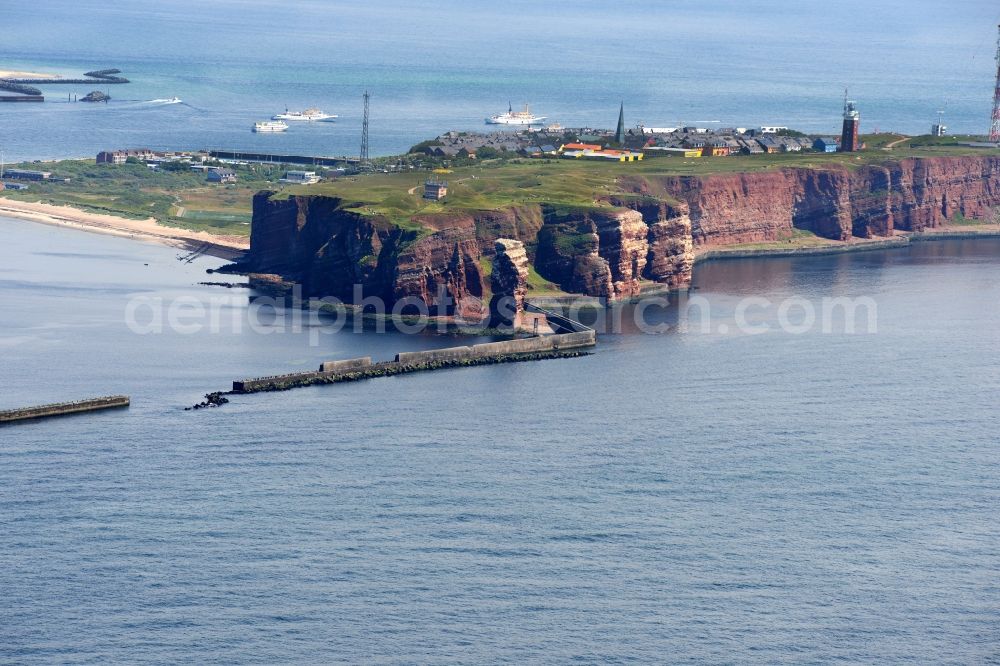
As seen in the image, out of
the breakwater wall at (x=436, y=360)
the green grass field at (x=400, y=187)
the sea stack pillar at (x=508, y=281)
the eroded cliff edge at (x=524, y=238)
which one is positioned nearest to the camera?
the breakwater wall at (x=436, y=360)

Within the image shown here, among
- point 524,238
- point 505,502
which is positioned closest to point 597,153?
point 524,238

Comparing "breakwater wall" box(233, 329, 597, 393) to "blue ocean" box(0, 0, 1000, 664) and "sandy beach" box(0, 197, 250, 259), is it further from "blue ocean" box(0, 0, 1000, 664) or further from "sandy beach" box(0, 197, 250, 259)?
"sandy beach" box(0, 197, 250, 259)

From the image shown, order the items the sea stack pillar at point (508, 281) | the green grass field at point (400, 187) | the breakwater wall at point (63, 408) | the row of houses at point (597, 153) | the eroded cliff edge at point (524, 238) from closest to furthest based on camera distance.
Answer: the breakwater wall at point (63, 408) → the sea stack pillar at point (508, 281) → the eroded cliff edge at point (524, 238) → the green grass field at point (400, 187) → the row of houses at point (597, 153)

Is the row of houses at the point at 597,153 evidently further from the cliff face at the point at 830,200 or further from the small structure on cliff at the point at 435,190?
the small structure on cliff at the point at 435,190

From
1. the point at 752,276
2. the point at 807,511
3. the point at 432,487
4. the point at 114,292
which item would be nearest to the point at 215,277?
the point at 114,292

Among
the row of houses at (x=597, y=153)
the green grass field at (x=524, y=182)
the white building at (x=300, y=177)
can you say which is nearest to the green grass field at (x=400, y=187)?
the green grass field at (x=524, y=182)

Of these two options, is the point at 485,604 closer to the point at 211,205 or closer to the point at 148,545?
the point at 148,545

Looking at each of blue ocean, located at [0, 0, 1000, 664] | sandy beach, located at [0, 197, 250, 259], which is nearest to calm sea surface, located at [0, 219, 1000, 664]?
blue ocean, located at [0, 0, 1000, 664]
